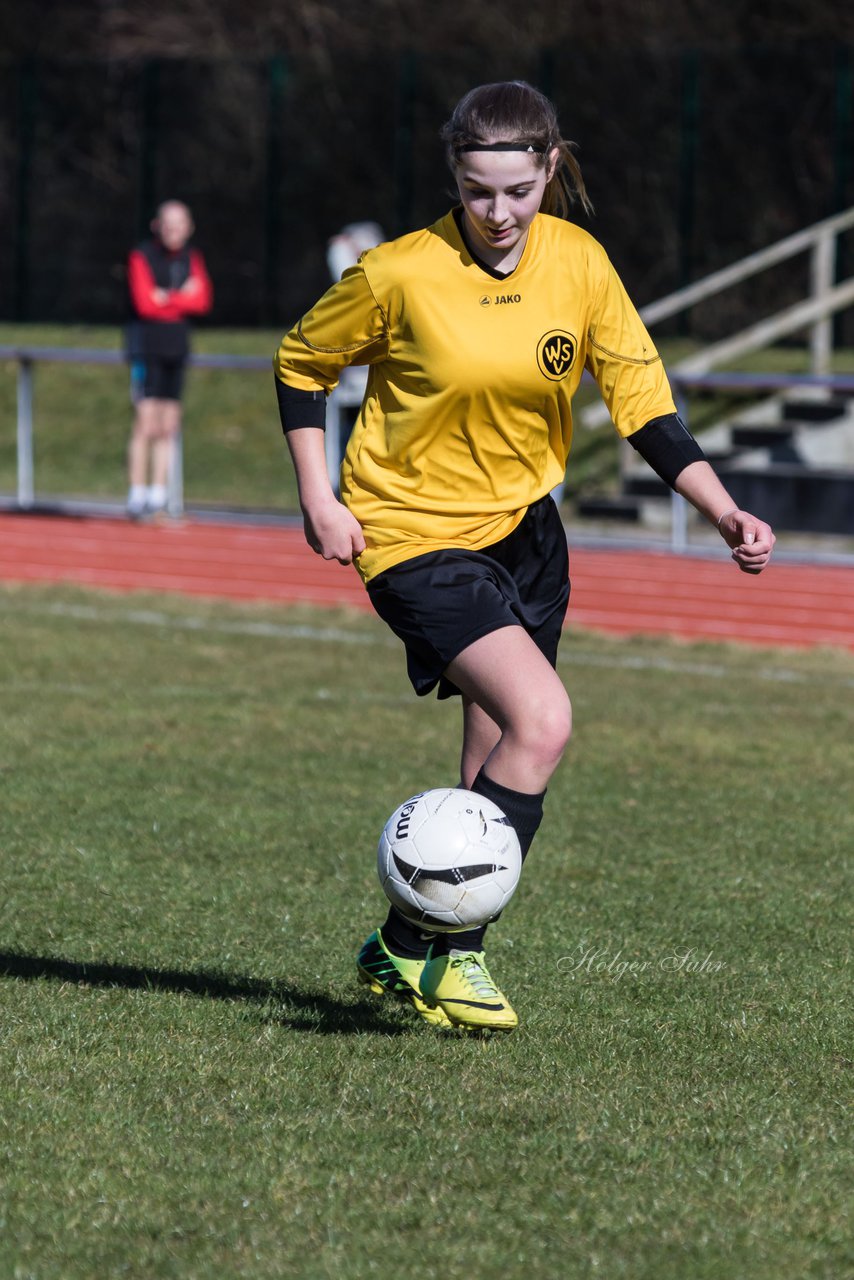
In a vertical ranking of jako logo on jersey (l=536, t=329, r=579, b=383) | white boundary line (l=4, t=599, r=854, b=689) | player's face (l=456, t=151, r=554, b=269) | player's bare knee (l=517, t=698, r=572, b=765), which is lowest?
white boundary line (l=4, t=599, r=854, b=689)

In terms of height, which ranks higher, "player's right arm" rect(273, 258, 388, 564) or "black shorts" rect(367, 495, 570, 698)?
"player's right arm" rect(273, 258, 388, 564)

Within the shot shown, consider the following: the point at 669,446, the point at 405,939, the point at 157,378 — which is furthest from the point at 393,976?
the point at 157,378

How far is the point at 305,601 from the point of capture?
1220 centimetres

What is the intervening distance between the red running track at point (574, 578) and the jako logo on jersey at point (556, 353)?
6867 mm

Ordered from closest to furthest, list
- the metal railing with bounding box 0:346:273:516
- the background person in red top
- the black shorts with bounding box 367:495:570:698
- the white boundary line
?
the black shorts with bounding box 367:495:570:698, the white boundary line, the background person in red top, the metal railing with bounding box 0:346:273:516

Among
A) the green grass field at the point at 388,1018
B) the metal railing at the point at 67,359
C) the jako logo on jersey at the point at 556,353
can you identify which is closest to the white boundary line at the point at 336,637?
the green grass field at the point at 388,1018

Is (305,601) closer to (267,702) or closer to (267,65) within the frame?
(267,702)

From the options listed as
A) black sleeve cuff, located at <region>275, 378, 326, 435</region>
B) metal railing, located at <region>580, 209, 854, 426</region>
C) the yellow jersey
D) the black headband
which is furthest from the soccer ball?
metal railing, located at <region>580, 209, 854, 426</region>

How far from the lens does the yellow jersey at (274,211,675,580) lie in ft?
13.6

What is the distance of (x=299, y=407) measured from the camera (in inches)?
169

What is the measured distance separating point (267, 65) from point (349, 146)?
1.57m

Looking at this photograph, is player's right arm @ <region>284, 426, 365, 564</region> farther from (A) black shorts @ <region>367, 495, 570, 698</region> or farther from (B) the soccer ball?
(B) the soccer ball

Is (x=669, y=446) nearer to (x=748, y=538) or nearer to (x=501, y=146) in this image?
(x=748, y=538)

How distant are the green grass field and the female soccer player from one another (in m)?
0.36
